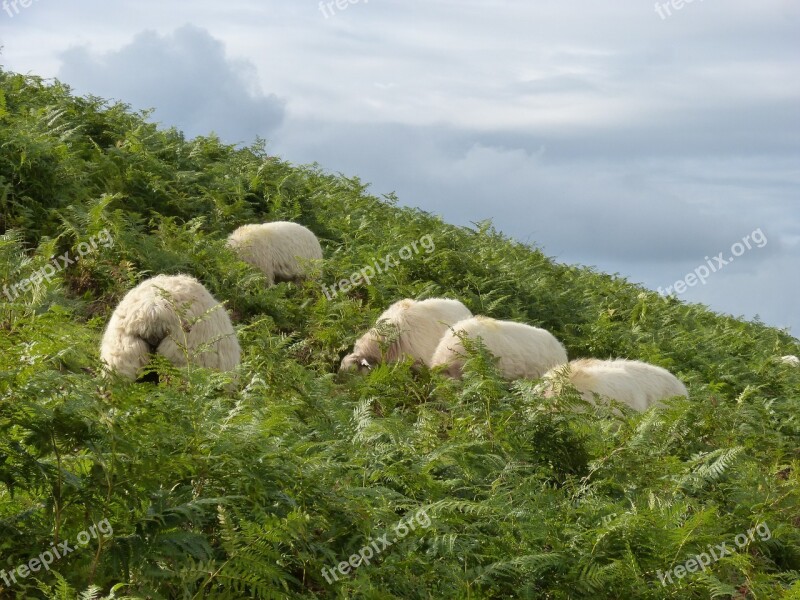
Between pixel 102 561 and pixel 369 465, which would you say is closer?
pixel 102 561

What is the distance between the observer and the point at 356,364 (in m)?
11.8

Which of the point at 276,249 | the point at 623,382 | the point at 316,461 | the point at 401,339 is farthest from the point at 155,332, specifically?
the point at 276,249

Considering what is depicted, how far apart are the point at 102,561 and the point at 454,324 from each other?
8218mm

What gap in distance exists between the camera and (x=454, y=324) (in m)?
12.0

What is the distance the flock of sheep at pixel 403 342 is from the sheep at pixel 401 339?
0.01 m

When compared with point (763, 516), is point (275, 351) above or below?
below

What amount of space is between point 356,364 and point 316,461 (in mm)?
6369

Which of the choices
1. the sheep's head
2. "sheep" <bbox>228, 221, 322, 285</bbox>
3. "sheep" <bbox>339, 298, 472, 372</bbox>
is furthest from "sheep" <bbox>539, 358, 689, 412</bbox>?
"sheep" <bbox>228, 221, 322, 285</bbox>

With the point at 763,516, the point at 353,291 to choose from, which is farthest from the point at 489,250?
the point at 763,516

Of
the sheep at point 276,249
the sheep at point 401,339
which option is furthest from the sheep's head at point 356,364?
the sheep at point 276,249

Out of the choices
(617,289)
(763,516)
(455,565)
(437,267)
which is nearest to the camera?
(455,565)

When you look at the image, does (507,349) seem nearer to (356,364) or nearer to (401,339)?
(401,339)

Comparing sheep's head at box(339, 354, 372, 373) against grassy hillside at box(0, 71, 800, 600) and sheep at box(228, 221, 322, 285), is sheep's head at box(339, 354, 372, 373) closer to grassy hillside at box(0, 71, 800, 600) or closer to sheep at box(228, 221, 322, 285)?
grassy hillside at box(0, 71, 800, 600)

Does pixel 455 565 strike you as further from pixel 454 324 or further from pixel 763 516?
pixel 454 324
